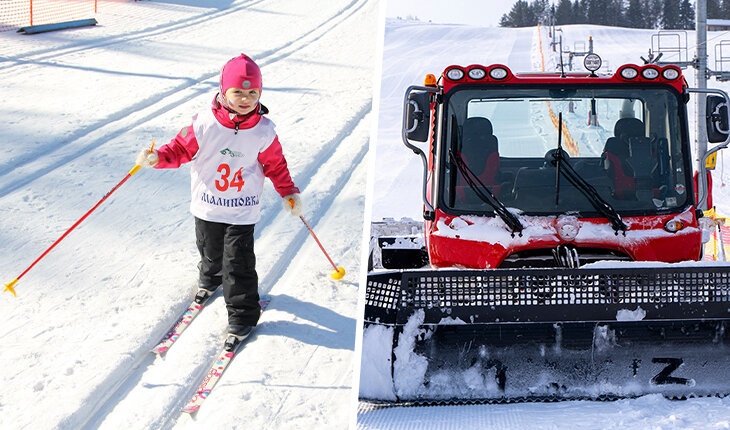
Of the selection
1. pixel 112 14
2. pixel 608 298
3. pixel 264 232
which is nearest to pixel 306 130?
pixel 264 232

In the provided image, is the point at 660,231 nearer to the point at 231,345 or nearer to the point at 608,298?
the point at 608,298

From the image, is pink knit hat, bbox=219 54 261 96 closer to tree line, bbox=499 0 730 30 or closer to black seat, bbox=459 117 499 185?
black seat, bbox=459 117 499 185

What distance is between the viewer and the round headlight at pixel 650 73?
4629mm

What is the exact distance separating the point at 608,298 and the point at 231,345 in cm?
196

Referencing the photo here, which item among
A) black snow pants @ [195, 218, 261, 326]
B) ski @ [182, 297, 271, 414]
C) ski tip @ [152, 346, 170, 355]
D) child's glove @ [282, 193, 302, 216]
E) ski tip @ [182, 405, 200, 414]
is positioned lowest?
ski tip @ [182, 405, 200, 414]

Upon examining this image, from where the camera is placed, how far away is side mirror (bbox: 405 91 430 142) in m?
4.32

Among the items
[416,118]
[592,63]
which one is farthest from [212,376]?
[592,63]

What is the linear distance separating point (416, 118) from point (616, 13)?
7768 cm

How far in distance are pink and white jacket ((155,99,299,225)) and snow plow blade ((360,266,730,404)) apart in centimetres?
88

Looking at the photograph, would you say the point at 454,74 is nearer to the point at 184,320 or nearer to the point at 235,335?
the point at 235,335

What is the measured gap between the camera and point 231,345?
3.96 metres

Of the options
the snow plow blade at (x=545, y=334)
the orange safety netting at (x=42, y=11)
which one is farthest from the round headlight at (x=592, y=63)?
the orange safety netting at (x=42, y=11)

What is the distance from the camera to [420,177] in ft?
62.5

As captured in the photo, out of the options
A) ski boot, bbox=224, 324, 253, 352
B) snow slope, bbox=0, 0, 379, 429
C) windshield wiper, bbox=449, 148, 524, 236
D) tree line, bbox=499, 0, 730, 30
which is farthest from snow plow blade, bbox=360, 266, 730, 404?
tree line, bbox=499, 0, 730, 30
